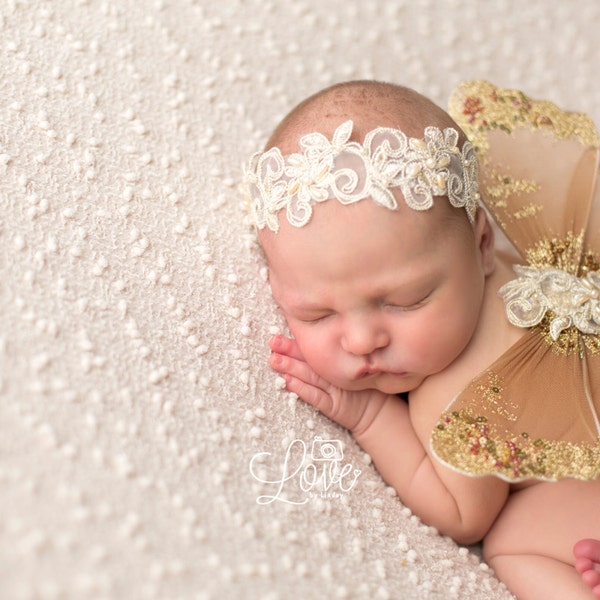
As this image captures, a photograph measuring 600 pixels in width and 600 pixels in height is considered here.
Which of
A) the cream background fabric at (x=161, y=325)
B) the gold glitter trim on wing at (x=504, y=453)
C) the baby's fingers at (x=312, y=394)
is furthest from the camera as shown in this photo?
the baby's fingers at (x=312, y=394)

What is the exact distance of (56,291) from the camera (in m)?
1.24

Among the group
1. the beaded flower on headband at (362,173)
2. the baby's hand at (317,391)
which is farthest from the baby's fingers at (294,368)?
the beaded flower on headband at (362,173)

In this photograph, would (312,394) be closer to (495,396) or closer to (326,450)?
(326,450)

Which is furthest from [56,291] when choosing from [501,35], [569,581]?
[501,35]

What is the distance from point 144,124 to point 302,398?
631mm

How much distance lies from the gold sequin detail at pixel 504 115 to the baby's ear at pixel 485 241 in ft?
0.69

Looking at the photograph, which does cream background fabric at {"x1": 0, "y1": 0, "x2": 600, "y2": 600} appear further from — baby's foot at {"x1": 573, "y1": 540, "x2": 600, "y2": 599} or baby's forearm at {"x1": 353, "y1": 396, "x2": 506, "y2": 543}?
baby's foot at {"x1": 573, "y1": 540, "x2": 600, "y2": 599}

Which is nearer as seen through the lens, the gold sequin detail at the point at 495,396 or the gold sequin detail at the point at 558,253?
the gold sequin detail at the point at 495,396

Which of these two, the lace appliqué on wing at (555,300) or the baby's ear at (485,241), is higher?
the baby's ear at (485,241)

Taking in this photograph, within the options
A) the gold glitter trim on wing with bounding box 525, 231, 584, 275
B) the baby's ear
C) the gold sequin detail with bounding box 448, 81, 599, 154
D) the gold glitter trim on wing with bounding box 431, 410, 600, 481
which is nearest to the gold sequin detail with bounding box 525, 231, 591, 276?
the gold glitter trim on wing with bounding box 525, 231, 584, 275

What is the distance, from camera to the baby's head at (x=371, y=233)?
4.40 feet

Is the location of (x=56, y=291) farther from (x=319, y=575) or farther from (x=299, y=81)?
(x=299, y=81)

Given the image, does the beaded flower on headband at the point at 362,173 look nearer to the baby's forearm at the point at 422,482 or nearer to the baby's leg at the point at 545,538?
the baby's forearm at the point at 422,482

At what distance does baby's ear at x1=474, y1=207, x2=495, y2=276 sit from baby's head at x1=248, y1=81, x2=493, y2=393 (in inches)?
1.9
